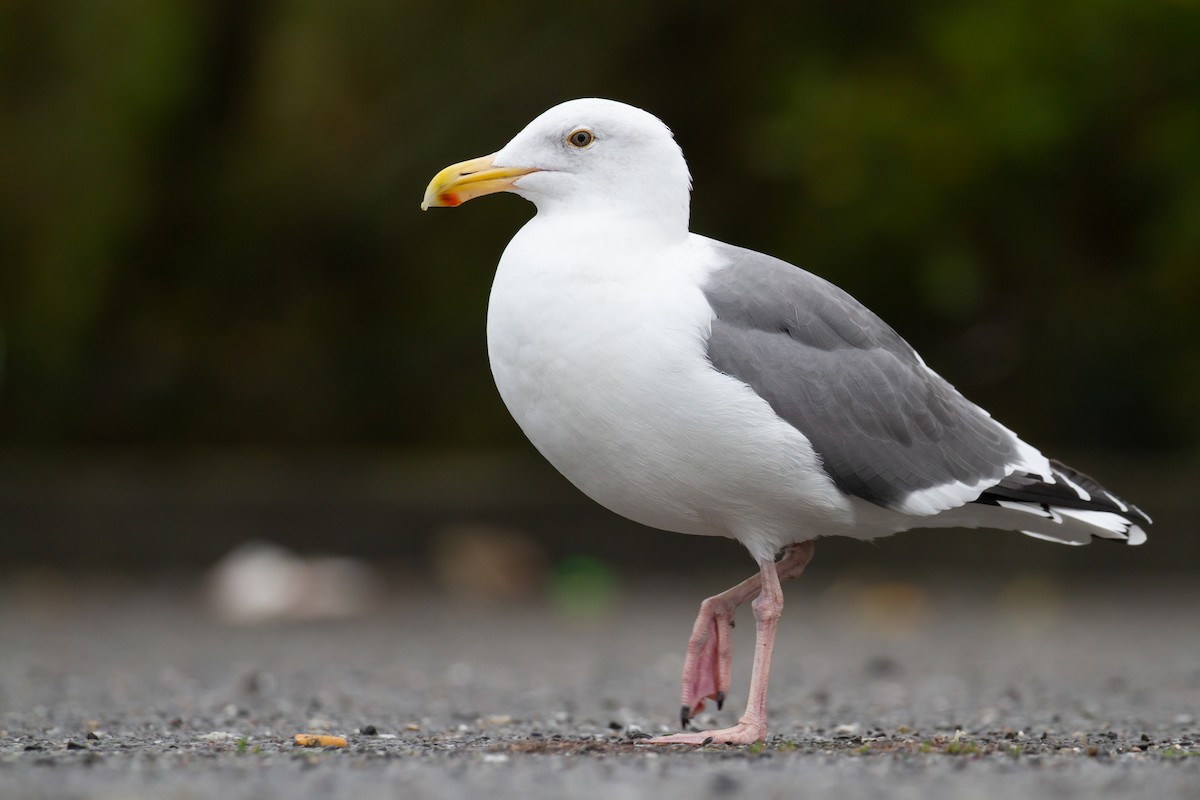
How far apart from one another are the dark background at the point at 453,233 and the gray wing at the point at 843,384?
18.1 ft

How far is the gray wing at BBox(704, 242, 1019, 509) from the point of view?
13.8 ft

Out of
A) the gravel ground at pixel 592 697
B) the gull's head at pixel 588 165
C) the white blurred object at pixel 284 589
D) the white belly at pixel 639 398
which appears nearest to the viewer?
the gravel ground at pixel 592 697

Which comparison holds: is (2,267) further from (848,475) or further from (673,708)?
(848,475)

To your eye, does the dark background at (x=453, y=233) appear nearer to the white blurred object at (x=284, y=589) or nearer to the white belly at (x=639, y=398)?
the white blurred object at (x=284, y=589)

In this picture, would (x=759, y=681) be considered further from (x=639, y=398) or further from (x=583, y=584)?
(x=583, y=584)

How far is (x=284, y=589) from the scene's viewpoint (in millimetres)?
9461

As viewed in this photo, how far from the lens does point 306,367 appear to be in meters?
11.3

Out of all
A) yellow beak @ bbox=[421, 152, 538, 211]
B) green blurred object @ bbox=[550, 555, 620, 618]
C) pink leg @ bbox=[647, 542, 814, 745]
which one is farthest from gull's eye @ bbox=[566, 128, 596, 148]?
green blurred object @ bbox=[550, 555, 620, 618]

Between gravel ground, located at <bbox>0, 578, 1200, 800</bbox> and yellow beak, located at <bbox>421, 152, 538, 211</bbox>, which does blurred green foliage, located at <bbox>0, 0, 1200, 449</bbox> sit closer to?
gravel ground, located at <bbox>0, 578, 1200, 800</bbox>

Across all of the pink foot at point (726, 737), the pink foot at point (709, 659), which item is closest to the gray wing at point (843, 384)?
Answer: the pink foot at point (709, 659)

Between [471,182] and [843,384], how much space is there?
1.24m

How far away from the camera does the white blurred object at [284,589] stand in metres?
9.34

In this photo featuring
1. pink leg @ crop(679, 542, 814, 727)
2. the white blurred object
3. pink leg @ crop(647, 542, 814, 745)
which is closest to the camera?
pink leg @ crop(647, 542, 814, 745)

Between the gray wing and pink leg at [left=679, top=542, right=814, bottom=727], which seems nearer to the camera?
the gray wing
